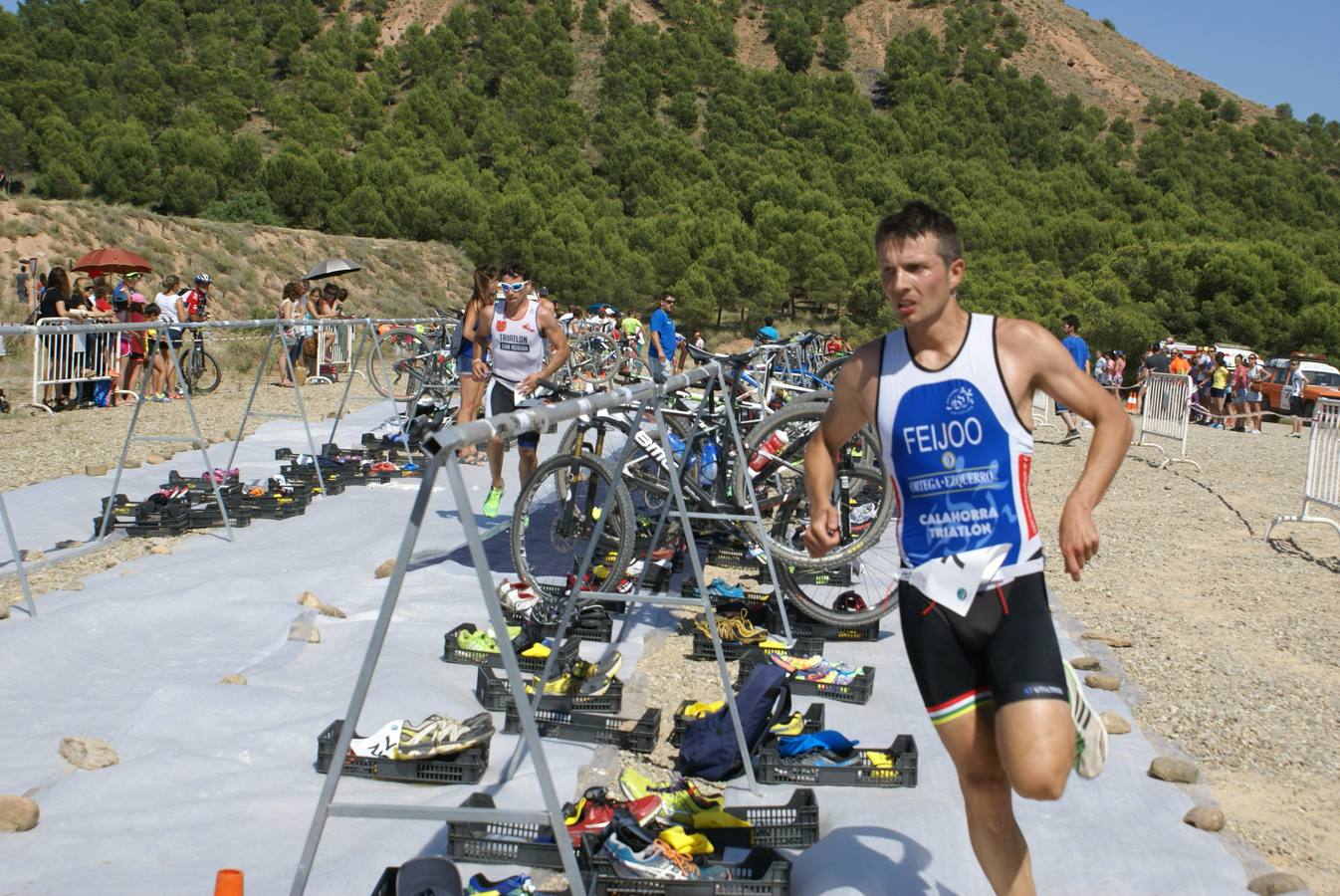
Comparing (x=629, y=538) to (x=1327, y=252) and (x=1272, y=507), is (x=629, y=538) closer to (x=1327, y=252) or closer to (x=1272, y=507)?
(x=1272, y=507)

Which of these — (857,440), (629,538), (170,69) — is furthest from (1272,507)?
(170,69)

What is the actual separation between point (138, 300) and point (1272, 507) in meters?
13.8

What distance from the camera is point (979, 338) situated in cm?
284

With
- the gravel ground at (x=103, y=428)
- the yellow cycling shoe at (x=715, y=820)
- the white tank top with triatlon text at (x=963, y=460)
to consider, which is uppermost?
the white tank top with triatlon text at (x=963, y=460)

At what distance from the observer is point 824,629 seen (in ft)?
19.2

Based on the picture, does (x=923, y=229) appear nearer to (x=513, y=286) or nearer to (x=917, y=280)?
(x=917, y=280)

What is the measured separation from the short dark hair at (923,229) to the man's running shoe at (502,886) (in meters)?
1.85

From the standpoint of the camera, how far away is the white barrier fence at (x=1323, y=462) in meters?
10.0

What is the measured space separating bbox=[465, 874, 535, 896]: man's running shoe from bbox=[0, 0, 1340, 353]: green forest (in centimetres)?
4116

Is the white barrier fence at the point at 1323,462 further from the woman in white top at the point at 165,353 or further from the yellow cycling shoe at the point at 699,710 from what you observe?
the woman in white top at the point at 165,353

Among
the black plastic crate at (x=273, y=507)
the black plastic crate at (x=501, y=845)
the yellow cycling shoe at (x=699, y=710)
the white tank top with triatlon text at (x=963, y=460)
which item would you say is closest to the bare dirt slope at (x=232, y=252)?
the black plastic crate at (x=273, y=507)

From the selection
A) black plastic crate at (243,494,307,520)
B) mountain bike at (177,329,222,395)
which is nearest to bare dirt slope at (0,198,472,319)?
mountain bike at (177,329,222,395)

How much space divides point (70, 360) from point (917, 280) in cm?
1383

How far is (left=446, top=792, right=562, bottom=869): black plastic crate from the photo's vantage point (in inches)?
126
